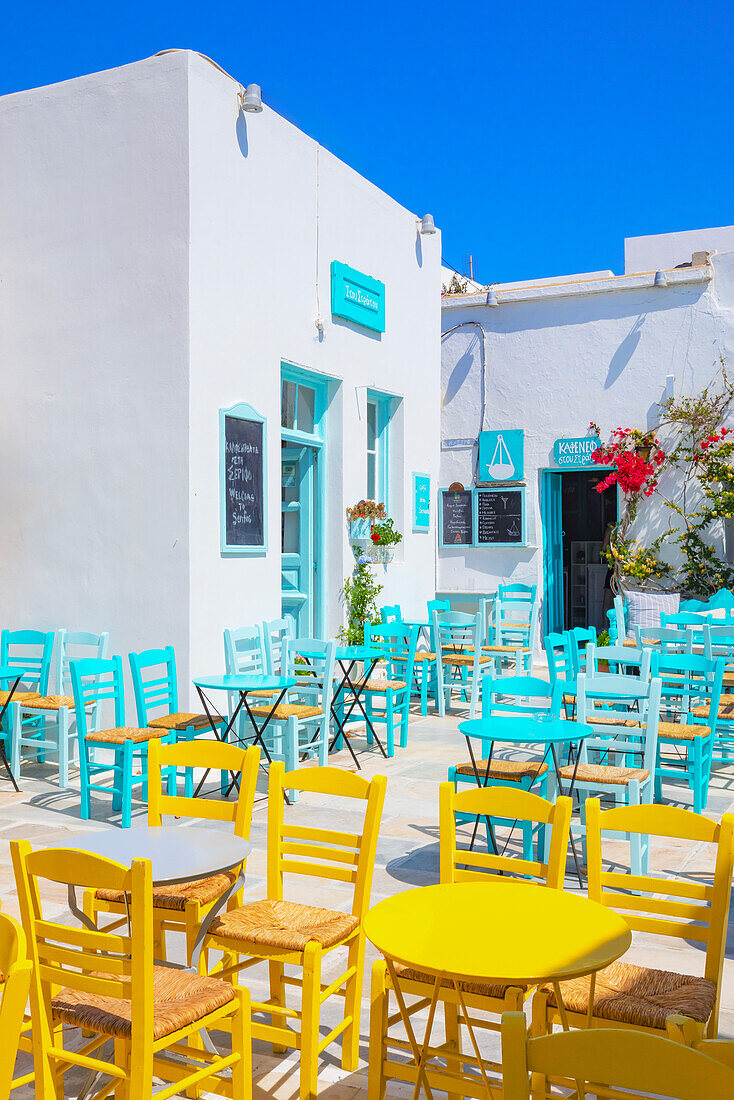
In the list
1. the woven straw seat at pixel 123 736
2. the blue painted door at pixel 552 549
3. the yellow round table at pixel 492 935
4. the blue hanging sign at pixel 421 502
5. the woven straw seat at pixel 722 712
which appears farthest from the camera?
the blue painted door at pixel 552 549

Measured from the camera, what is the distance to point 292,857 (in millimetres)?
4531

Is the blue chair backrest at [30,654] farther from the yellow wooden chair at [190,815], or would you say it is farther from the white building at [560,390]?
the white building at [560,390]

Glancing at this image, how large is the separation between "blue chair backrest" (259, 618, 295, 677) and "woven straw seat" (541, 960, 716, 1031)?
4.40m

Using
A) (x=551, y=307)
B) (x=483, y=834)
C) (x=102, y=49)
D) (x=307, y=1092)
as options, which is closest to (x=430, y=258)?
(x=551, y=307)

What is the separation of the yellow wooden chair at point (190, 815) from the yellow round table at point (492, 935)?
0.72 metres

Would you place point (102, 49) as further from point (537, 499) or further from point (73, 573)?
point (537, 499)

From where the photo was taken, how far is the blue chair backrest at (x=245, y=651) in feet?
21.5

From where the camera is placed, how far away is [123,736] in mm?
5461

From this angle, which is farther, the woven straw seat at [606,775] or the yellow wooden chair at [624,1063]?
the woven straw seat at [606,775]

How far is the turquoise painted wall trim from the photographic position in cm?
858

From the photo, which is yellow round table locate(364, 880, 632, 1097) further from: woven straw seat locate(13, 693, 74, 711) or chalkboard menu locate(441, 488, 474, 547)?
chalkboard menu locate(441, 488, 474, 547)

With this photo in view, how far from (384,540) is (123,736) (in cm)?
418

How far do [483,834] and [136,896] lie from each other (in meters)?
3.23

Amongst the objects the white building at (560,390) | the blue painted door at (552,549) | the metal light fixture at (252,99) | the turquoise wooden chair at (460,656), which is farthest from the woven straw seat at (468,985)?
the blue painted door at (552,549)
